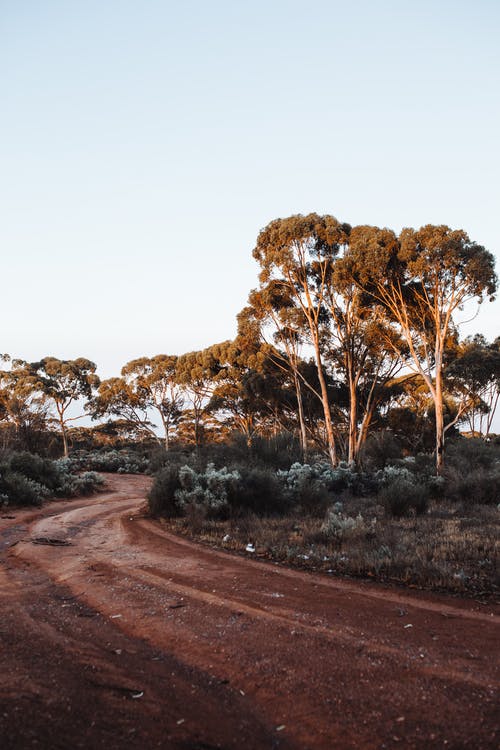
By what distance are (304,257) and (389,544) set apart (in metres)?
17.3

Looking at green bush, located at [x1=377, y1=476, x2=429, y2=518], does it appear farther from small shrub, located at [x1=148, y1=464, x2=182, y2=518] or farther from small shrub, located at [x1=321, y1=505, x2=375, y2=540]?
small shrub, located at [x1=148, y1=464, x2=182, y2=518]

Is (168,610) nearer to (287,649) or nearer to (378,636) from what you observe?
(287,649)

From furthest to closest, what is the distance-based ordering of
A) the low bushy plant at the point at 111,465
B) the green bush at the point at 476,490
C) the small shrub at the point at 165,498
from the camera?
the low bushy plant at the point at 111,465 → the green bush at the point at 476,490 → the small shrub at the point at 165,498

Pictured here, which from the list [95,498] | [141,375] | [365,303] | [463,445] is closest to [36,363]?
[141,375]

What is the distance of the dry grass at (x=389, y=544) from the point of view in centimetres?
609

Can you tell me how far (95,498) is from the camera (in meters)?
16.9

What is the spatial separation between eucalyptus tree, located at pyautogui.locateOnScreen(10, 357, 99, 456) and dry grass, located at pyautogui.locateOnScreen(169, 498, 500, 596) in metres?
35.6

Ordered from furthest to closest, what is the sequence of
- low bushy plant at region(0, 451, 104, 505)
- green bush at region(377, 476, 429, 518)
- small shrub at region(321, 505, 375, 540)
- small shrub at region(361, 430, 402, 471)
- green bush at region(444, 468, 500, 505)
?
small shrub at region(361, 430, 402, 471) → low bushy plant at region(0, 451, 104, 505) → green bush at region(444, 468, 500, 505) → green bush at region(377, 476, 429, 518) → small shrub at region(321, 505, 375, 540)

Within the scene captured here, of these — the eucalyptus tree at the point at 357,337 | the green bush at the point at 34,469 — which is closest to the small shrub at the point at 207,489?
the green bush at the point at 34,469

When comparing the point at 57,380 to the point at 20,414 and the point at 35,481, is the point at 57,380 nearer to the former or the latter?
the point at 20,414

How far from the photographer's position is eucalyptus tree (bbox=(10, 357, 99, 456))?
41875 millimetres

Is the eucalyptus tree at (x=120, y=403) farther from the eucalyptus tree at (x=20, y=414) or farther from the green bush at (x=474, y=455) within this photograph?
the green bush at (x=474, y=455)

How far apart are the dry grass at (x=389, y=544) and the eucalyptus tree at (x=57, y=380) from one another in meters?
35.6

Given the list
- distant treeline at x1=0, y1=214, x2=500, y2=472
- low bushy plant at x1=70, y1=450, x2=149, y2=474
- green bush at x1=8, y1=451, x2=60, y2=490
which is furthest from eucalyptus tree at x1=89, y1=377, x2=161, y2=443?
green bush at x1=8, y1=451, x2=60, y2=490
